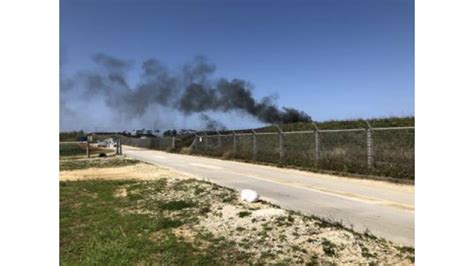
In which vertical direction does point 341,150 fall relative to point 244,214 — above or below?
above

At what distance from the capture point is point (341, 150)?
17.5 m

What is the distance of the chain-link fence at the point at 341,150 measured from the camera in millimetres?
14266

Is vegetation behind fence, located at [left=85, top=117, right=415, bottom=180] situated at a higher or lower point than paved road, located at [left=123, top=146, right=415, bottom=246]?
higher

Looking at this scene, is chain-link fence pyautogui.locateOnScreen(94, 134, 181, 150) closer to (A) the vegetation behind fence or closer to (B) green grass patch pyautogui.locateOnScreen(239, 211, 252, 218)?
(A) the vegetation behind fence

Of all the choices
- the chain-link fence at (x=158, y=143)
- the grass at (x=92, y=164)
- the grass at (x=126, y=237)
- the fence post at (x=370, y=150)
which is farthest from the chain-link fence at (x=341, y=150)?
the chain-link fence at (x=158, y=143)

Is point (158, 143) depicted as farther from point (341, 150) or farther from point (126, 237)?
point (126, 237)

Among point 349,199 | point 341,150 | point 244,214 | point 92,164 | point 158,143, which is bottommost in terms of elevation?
point 92,164

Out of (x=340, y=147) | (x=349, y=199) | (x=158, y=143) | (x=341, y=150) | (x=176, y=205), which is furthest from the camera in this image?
(x=158, y=143)

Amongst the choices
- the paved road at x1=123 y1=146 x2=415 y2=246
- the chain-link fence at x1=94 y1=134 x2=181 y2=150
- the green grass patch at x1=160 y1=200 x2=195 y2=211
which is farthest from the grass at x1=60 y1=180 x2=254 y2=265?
the chain-link fence at x1=94 y1=134 x2=181 y2=150

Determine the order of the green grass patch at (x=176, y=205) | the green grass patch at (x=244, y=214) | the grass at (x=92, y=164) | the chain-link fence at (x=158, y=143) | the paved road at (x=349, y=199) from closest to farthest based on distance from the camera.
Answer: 1. the paved road at (x=349, y=199)
2. the green grass patch at (x=244, y=214)
3. the green grass patch at (x=176, y=205)
4. the grass at (x=92, y=164)
5. the chain-link fence at (x=158, y=143)

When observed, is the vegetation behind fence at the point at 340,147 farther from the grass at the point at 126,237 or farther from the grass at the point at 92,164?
the grass at the point at 126,237

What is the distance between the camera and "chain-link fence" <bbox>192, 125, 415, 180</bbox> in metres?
14.3

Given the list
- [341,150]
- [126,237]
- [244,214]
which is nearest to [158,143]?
[341,150]
